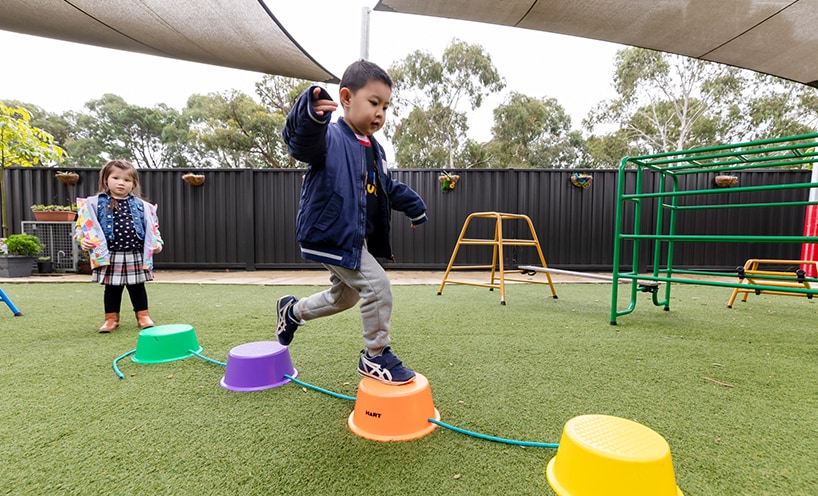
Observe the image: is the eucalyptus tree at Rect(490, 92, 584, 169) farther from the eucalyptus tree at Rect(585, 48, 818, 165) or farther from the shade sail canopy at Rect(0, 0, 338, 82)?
the shade sail canopy at Rect(0, 0, 338, 82)

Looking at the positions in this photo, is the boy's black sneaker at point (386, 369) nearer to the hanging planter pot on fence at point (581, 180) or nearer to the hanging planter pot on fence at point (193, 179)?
the hanging planter pot on fence at point (581, 180)

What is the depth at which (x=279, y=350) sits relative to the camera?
1594 millimetres

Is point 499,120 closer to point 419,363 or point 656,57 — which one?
point 656,57

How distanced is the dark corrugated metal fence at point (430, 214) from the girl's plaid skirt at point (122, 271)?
3840 millimetres

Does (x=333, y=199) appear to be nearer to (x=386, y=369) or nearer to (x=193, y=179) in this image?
(x=386, y=369)

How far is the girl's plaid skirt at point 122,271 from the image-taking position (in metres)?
2.43

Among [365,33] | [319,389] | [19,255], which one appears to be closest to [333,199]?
[319,389]

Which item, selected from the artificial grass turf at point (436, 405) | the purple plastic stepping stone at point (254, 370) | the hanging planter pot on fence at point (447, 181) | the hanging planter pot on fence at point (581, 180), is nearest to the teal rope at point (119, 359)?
the artificial grass turf at point (436, 405)

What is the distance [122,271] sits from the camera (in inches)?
97.2

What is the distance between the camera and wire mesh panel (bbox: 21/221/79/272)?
583 centimetres

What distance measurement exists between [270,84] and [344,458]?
23.8m

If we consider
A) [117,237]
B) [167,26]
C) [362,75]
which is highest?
[167,26]

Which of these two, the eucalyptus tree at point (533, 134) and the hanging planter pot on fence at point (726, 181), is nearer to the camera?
the hanging planter pot on fence at point (726, 181)

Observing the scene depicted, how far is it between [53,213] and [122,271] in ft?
16.0
